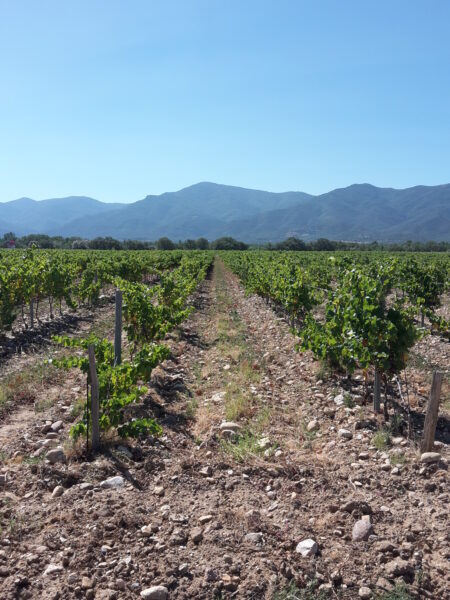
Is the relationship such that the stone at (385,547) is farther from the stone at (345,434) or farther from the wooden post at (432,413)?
the stone at (345,434)

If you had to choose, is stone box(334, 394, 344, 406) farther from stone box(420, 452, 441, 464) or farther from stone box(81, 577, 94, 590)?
stone box(81, 577, 94, 590)

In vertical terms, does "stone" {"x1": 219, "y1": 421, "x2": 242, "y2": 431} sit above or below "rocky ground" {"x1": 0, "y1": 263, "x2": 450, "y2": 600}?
above

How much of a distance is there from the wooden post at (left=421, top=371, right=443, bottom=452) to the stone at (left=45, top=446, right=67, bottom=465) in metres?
4.26

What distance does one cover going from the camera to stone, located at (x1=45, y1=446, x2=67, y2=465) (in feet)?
17.8

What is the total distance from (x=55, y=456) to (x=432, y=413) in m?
4.45

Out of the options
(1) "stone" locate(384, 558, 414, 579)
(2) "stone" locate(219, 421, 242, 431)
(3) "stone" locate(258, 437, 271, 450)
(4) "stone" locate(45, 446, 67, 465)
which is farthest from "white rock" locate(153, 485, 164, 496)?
(1) "stone" locate(384, 558, 414, 579)

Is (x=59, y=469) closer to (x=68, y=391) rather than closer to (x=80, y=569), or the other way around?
(x=80, y=569)

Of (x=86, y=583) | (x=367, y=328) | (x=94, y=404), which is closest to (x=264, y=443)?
(x=94, y=404)

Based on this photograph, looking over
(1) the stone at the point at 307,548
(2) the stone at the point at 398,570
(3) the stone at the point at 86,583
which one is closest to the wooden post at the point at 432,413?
(2) the stone at the point at 398,570

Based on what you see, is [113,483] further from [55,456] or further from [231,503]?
[231,503]

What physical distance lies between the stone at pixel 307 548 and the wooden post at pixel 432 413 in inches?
86.7

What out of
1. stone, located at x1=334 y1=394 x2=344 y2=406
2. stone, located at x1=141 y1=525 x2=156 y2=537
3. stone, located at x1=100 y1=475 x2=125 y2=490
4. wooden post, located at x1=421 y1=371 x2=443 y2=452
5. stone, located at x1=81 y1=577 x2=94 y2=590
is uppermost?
wooden post, located at x1=421 y1=371 x2=443 y2=452

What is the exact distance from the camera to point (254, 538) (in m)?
4.03

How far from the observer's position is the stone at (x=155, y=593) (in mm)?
3406
